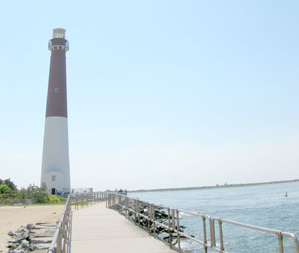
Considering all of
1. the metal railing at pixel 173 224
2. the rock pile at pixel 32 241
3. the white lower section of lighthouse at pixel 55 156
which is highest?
the white lower section of lighthouse at pixel 55 156

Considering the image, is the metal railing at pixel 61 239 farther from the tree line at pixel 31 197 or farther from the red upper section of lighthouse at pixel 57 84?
the red upper section of lighthouse at pixel 57 84

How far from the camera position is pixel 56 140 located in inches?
1489

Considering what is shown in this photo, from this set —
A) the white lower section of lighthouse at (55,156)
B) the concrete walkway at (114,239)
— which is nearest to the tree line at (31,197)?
the white lower section of lighthouse at (55,156)

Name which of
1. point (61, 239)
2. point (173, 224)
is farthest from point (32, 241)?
point (61, 239)

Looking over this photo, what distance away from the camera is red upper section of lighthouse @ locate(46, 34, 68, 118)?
37969 mm

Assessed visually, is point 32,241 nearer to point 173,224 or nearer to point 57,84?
point 173,224

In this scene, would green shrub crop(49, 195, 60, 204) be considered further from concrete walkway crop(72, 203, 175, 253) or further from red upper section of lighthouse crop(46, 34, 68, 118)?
concrete walkway crop(72, 203, 175, 253)

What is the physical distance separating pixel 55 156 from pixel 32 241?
25.2 meters

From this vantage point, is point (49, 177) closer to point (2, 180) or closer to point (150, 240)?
point (2, 180)

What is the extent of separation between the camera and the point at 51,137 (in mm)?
37906

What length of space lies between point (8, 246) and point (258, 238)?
1249cm

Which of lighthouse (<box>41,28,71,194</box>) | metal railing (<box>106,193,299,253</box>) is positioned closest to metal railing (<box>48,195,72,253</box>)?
metal railing (<box>106,193,299,253</box>)

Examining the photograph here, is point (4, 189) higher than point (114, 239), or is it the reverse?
point (4, 189)

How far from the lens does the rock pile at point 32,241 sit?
11685 millimetres
